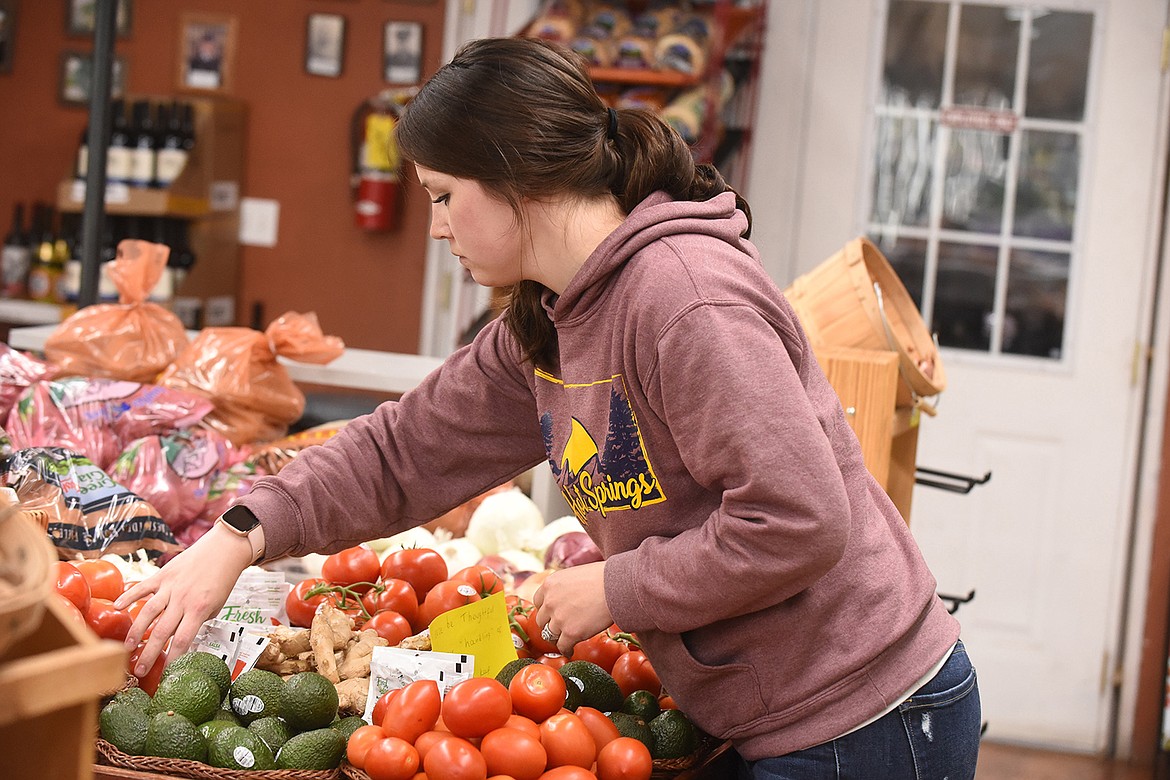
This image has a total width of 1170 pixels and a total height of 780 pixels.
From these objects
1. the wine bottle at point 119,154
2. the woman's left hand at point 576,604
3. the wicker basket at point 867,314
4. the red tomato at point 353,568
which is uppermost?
the wine bottle at point 119,154

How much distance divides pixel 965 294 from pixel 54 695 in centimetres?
378

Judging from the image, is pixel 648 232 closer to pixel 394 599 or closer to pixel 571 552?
pixel 394 599

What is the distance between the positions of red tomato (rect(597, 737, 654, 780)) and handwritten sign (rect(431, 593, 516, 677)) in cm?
24

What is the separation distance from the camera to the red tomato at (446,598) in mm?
1680

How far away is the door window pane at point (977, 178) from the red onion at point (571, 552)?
2412 mm

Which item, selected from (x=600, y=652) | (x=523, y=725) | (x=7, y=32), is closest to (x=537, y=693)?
(x=523, y=725)

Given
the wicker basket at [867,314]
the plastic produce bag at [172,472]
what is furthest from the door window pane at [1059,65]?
the plastic produce bag at [172,472]

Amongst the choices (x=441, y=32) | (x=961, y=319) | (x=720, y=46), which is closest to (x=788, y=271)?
(x=961, y=319)

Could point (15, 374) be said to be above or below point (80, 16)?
below

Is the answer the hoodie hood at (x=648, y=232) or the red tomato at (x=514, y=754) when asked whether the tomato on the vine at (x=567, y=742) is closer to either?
the red tomato at (x=514, y=754)

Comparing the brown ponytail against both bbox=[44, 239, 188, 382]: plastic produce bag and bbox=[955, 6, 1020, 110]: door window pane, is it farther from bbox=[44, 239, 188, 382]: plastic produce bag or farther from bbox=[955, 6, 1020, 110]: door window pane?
bbox=[955, 6, 1020, 110]: door window pane

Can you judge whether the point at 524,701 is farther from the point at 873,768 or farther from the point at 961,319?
the point at 961,319

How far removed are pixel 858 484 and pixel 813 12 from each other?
3165mm

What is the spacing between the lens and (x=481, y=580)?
1.76 m
